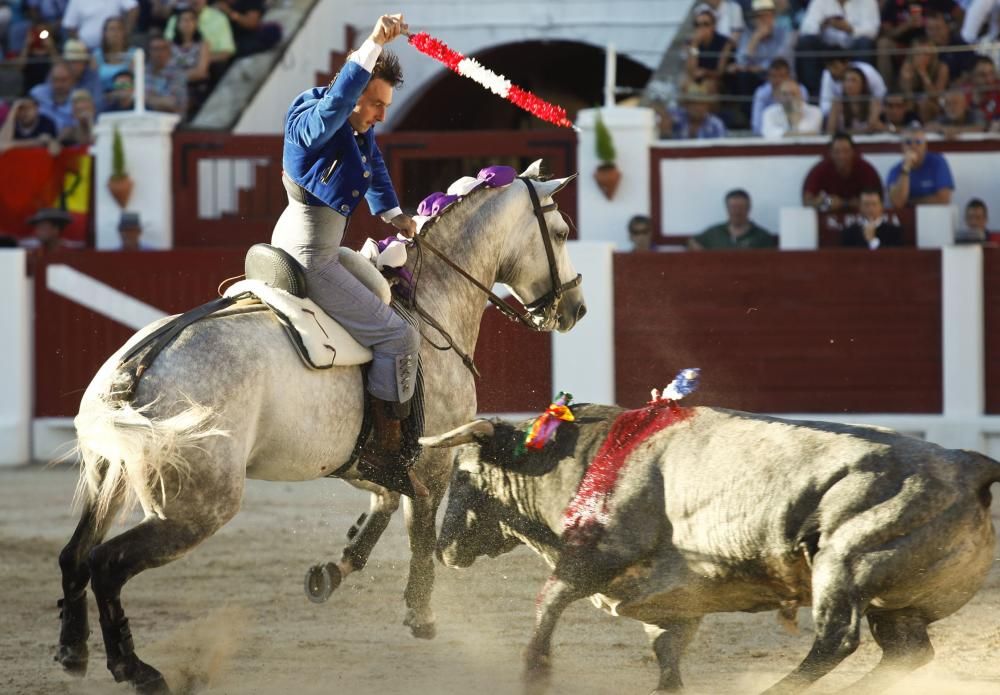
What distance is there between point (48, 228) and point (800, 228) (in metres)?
4.74

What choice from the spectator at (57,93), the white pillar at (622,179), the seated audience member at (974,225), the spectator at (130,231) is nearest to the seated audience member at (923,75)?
the seated audience member at (974,225)

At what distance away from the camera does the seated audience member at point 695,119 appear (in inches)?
406

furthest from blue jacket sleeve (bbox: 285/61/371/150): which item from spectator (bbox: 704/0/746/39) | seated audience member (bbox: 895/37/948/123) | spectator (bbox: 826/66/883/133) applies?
spectator (bbox: 704/0/746/39)

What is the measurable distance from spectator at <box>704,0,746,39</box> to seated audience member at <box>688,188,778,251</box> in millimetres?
1755

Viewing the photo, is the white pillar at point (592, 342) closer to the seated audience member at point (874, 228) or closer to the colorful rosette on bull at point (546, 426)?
the seated audience member at point (874, 228)

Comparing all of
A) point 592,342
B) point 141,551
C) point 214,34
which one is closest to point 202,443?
point 141,551

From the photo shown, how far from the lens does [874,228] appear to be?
927 cm

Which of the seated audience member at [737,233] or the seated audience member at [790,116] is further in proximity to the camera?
the seated audience member at [790,116]

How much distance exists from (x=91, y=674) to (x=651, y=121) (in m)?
6.30

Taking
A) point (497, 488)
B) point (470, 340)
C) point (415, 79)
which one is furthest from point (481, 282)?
point (415, 79)

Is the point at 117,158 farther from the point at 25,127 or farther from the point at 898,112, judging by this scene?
the point at 898,112

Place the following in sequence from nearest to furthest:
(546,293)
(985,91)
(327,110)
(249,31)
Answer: (327,110) < (546,293) < (985,91) < (249,31)

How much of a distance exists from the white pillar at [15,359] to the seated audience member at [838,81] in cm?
507

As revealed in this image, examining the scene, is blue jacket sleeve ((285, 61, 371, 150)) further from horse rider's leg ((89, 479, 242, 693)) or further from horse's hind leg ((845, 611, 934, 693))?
horse's hind leg ((845, 611, 934, 693))
